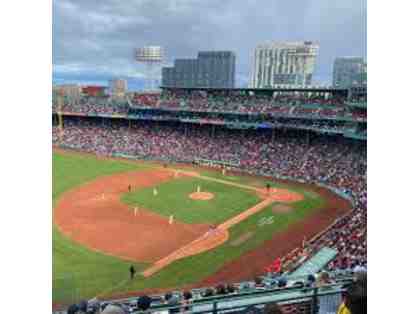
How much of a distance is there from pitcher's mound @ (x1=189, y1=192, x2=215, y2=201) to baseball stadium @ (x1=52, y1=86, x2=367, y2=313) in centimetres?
16

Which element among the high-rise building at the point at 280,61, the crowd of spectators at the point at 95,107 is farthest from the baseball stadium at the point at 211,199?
the high-rise building at the point at 280,61

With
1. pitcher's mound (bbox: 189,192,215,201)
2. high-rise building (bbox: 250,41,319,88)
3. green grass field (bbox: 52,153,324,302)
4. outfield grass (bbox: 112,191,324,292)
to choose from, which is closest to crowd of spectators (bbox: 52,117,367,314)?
outfield grass (bbox: 112,191,324,292)

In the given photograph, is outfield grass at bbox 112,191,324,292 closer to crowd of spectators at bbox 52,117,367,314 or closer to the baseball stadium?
the baseball stadium

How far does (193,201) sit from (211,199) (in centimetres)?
146

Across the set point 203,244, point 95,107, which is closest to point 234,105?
point 95,107

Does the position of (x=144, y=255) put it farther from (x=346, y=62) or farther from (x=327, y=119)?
(x=346, y=62)

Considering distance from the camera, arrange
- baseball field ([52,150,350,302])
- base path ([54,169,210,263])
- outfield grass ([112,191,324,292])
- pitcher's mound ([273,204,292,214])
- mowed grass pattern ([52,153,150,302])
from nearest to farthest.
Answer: mowed grass pattern ([52,153,150,302]) < outfield grass ([112,191,324,292]) < baseball field ([52,150,350,302]) < base path ([54,169,210,263]) < pitcher's mound ([273,204,292,214])

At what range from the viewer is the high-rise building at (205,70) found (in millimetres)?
97125

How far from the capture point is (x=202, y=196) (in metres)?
29.8

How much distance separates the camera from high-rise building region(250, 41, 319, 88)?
117250mm

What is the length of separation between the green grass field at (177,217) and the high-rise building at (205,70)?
61.7 metres

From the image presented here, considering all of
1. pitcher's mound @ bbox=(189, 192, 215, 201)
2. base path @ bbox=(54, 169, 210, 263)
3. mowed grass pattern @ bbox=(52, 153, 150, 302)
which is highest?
pitcher's mound @ bbox=(189, 192, 215, 201)

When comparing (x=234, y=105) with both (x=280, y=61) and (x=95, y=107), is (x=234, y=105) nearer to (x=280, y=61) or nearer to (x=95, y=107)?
(x=95, y=107)
